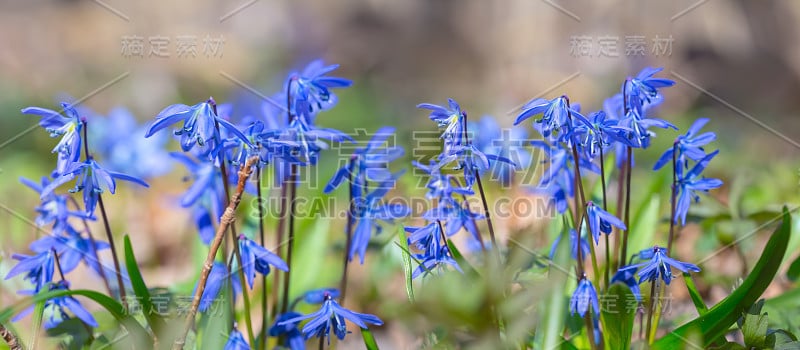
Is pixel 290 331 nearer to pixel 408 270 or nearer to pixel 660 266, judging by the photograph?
pixel 408 270

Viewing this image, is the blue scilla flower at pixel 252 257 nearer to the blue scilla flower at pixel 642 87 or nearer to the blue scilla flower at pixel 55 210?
the blue scilla flower at pixel 55 210

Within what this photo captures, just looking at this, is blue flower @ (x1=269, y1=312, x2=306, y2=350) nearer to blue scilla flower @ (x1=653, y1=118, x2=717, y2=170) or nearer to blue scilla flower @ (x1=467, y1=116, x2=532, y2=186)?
blue scilla flower @ (x1=467, y1=116, x2=532, y2=186)

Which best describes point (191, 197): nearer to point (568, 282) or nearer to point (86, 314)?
point (86, 314)

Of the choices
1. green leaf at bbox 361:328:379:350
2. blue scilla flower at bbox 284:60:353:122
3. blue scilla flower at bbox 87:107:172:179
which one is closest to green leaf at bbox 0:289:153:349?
green leaf at bbox 361:328:379:350

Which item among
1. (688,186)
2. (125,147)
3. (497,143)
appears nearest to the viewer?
(688,186)

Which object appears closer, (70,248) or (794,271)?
(70,248)

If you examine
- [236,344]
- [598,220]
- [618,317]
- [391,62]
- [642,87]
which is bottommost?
[236,344]

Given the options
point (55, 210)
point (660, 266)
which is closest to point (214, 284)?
point (55, 210)

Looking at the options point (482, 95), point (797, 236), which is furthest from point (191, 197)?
point (482, 95)
